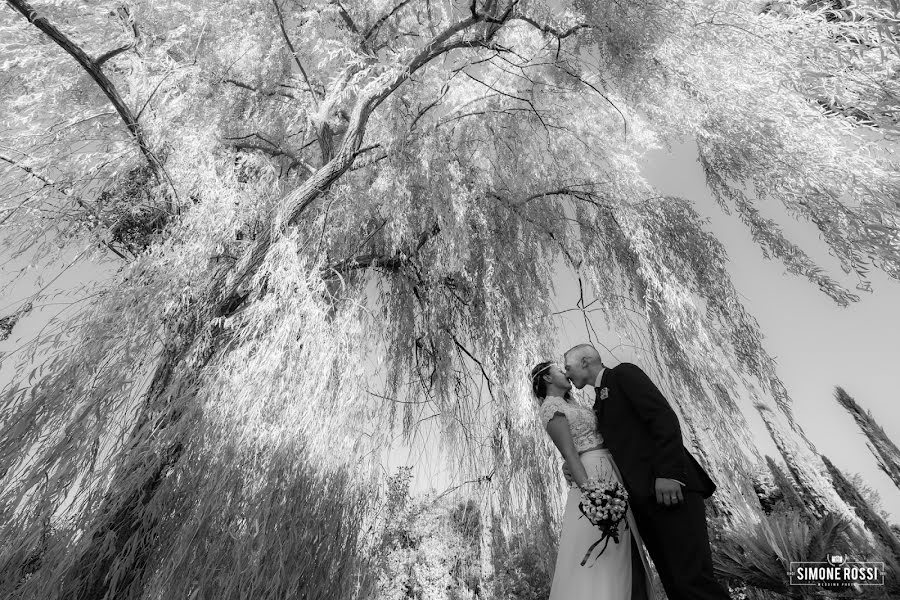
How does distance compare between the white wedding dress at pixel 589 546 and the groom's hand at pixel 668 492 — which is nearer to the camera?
the groom's hand at pixel 668 492

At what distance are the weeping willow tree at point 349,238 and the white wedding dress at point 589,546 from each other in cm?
79

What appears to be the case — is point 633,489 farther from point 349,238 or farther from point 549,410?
point 349,238

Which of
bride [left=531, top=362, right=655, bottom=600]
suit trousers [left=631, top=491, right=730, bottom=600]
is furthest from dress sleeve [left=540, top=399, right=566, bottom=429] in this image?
suit trousers [left=631, top=491, right=730, bottom=600]

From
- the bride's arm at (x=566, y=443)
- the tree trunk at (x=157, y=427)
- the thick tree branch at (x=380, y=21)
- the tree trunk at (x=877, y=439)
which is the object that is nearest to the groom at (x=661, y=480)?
the bride's arm at (x=566, y=443)

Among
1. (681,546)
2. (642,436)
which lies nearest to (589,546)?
(681,546)

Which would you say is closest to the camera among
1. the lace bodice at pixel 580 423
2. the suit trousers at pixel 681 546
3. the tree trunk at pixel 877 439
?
the suit trousers at pixel 681 546

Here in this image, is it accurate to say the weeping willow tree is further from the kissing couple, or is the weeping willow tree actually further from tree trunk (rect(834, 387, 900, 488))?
tree trunk (rect(834, 387, 900, 488))

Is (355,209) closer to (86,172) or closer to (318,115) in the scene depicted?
(318,115)

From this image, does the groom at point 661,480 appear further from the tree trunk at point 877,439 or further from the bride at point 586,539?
the tree trunk at point 877,439

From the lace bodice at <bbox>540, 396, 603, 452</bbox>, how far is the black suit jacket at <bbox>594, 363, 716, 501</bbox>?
0.05 meters

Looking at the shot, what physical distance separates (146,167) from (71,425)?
61.1 inches

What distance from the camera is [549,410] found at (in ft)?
6.71

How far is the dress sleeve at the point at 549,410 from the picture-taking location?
2012 mm

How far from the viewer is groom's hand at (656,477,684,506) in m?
1.59
